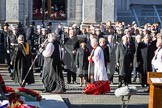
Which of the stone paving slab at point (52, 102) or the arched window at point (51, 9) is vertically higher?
the arched window at point (51, 9)

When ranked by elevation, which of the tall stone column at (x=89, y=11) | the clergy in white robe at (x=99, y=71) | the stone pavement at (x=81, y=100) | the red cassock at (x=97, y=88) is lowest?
the stone pavement at (x=81, y=100)

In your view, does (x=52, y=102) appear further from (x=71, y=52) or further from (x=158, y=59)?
(x=71, y=52)

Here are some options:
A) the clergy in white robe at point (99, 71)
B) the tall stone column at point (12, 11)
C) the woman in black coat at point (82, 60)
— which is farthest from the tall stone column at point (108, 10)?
the clergy in white robe at point (99, 71)

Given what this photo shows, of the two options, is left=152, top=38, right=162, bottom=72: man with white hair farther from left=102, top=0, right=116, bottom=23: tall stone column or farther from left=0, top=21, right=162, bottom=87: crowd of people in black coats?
left=102, top=0, right=116, bottom=23: tall stone column

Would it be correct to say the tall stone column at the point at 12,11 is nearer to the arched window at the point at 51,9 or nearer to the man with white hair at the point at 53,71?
the arched window at the point at 51,9

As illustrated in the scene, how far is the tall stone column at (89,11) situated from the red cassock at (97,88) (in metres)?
16.2

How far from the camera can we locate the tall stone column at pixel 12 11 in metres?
34.8

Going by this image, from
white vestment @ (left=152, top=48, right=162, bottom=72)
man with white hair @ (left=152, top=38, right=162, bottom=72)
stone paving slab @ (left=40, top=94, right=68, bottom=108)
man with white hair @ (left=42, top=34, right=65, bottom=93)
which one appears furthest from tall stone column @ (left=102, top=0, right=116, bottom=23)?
stone paving slab @ (left=40, top=94, right=68, bottom=108)

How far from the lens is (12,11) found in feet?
115

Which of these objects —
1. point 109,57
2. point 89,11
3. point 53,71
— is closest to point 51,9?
point 89,11

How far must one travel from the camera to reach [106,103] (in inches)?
694

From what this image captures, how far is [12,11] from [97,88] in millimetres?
16580

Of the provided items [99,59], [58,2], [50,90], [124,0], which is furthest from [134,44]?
[124,0]

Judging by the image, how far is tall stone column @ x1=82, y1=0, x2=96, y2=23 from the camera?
116ft
